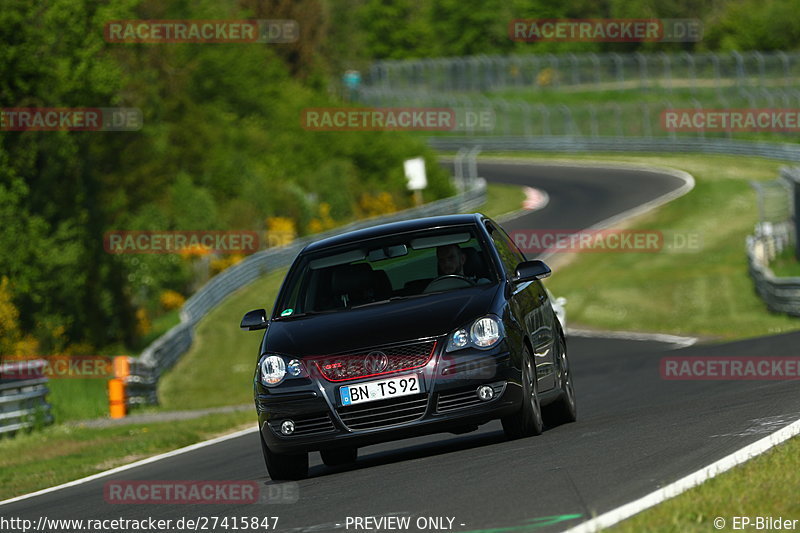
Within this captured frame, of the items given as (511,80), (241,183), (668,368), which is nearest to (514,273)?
(668,368)

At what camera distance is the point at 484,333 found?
932 cm

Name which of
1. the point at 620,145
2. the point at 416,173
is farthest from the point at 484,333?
the point at 620,145

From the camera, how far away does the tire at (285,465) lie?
32.0 ft

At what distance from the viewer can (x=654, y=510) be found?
634 cm

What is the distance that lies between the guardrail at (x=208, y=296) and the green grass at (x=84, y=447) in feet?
17.7

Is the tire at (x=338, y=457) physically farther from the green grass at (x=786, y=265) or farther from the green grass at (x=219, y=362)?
the green grass at (x=786, y=265)

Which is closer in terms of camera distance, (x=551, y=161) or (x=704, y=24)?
(x=551, y=161)

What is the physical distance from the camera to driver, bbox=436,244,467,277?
406 inches

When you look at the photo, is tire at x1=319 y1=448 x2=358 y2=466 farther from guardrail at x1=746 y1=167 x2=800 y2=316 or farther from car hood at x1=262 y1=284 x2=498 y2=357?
guardrail at x1=746 y1=167 x2=800 y2=316

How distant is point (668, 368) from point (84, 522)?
11146mm

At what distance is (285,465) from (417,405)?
1.17m

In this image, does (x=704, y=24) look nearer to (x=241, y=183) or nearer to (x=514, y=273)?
(x=241, y=183)

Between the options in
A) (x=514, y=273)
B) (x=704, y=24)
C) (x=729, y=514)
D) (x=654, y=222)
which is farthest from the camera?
(x=704, y=24)

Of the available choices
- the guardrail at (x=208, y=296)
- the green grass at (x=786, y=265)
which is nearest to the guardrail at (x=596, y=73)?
the guardrail at (x=208, y=296)
